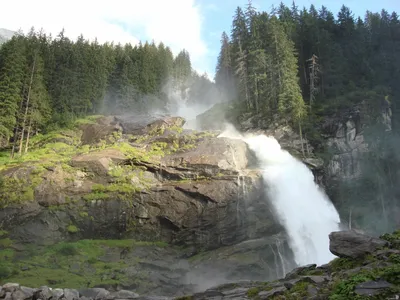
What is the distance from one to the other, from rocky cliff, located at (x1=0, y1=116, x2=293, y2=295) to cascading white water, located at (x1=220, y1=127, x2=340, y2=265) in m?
1.33

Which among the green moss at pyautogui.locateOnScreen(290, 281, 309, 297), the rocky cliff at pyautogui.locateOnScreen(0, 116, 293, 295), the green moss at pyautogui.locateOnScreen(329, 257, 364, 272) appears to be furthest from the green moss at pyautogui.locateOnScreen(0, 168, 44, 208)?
the green moss at pyautogui.locateOnScreen(329, 257, 364, 272)

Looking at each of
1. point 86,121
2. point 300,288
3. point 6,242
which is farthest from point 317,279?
point 86,121

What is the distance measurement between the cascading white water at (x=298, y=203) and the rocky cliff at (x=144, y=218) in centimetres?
133

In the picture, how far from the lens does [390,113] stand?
4372 cm

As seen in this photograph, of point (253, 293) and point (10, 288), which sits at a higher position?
point (253, 293)

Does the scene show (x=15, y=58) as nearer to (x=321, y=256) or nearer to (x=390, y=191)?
(x=321, y=256)

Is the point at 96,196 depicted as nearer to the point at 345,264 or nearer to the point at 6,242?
the point at 6,242

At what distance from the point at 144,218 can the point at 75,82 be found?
30.6 metres

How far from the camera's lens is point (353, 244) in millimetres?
12875

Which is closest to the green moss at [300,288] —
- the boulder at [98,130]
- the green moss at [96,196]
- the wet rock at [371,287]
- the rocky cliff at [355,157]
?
the wet rock at [371,287]

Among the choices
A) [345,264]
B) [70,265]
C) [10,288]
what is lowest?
[10,288]

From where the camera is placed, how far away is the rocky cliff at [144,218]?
2305 centimetres

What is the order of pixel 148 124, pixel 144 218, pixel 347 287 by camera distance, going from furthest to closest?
pixel 148 124, pixel 144 218, pixel 347 287

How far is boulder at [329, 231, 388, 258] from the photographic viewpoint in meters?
12.3
